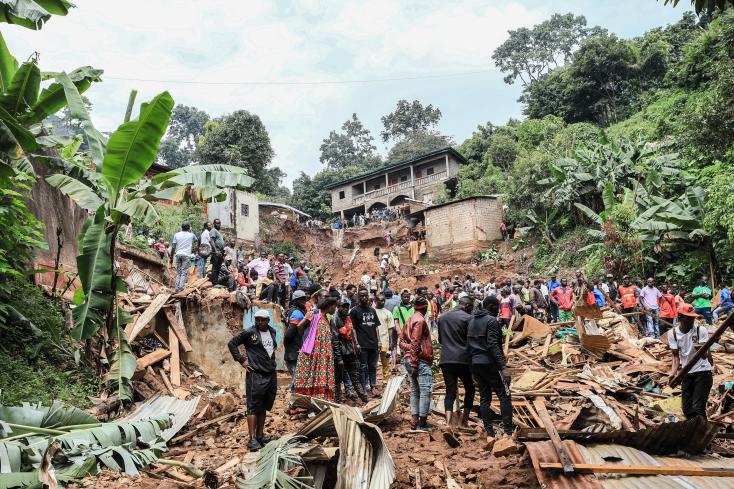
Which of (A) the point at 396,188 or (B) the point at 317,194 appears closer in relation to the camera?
(A) the point at 396,188

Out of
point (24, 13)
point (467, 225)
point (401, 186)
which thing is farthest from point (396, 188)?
point (24, 13)

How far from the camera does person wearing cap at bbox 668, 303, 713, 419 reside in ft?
23.6


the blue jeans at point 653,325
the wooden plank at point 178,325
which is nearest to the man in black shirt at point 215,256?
the wooden plank at point 178,325

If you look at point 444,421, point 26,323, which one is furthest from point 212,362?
point 444,421

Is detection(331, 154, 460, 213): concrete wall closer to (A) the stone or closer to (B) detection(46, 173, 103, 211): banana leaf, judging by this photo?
(B) detection(46, 173, 103, 211): banana leaf

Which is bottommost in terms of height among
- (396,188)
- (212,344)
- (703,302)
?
(212,344)

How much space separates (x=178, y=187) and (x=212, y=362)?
3.97 m

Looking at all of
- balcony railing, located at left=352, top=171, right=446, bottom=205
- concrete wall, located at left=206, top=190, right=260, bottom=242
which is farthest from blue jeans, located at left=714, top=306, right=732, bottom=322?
balcony railing, located at left=352, top=171, right=446, bottom=205

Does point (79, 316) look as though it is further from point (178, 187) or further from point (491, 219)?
point (491, 219)

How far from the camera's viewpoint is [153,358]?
9.49 m

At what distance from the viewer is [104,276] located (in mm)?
7660

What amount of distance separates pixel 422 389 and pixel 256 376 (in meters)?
2.20

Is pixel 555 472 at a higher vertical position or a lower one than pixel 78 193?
lower

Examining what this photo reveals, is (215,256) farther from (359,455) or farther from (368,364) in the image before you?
(359,455)
